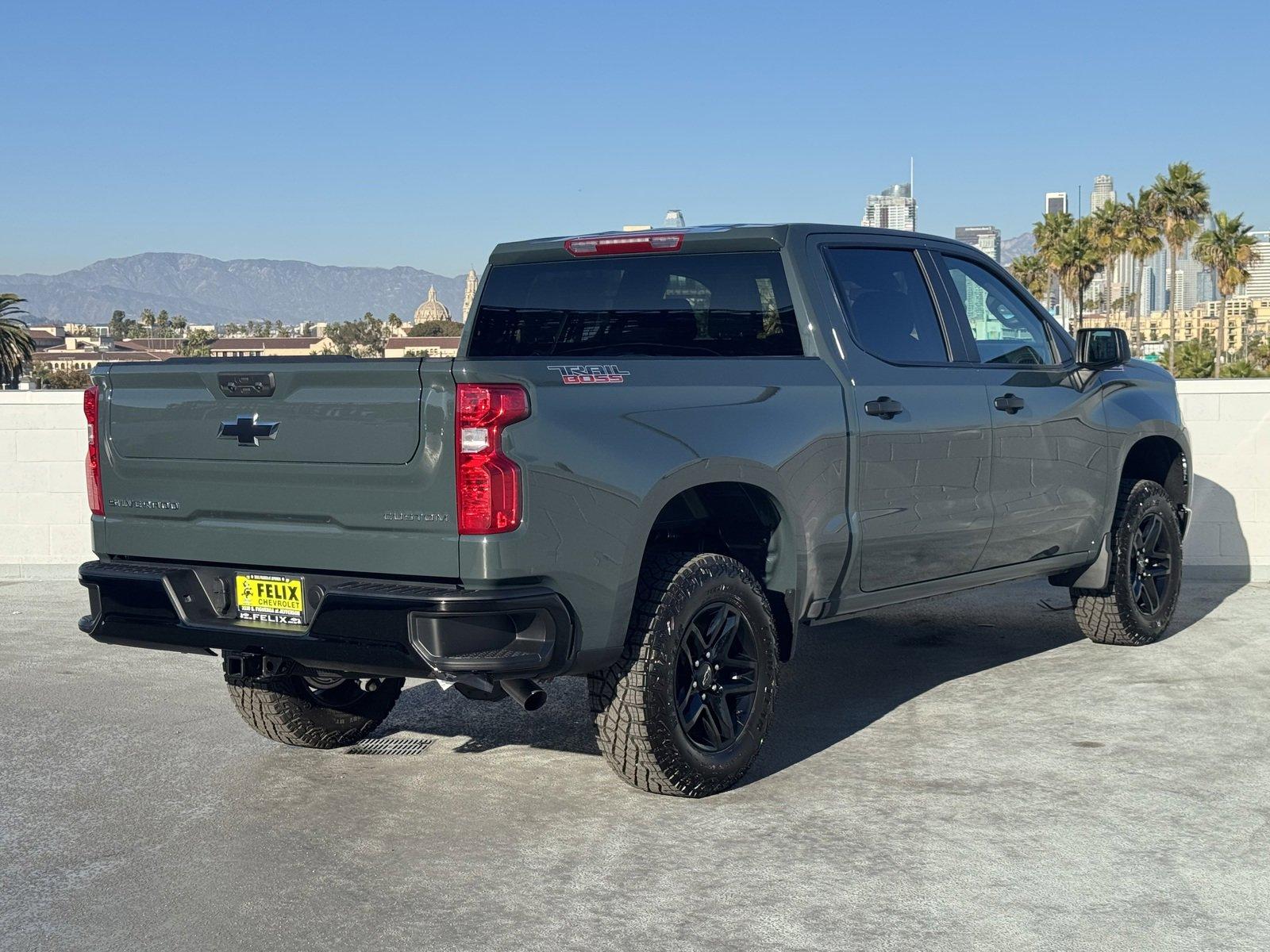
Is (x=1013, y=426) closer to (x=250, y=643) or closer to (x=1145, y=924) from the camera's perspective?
(x=1145, y=924)

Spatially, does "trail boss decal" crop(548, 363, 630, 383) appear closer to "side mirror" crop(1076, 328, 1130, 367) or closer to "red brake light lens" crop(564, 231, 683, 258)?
"red brake light lens" crop(564, 231, 683, 258)

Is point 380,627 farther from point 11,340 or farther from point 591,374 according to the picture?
point 11,340

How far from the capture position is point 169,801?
563 centimetres

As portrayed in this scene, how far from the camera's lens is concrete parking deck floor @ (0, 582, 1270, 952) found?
169 inches

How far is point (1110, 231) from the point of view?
9056cm

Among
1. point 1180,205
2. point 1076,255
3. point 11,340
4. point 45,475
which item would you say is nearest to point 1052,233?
point 1076,255

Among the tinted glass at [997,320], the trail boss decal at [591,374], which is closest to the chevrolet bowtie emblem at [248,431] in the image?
the trail boss decal at [591,374]

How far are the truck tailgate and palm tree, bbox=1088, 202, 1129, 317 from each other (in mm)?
88377

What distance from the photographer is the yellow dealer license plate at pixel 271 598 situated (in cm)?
501

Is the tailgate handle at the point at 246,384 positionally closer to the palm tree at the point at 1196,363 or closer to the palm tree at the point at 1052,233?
the palm tree at the point at 1196,363

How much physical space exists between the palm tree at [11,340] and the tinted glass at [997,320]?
84.7 meters

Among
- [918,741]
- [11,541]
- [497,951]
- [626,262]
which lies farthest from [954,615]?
[11,541]

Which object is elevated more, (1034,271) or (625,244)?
(1034,271)

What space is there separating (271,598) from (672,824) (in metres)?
1.54
